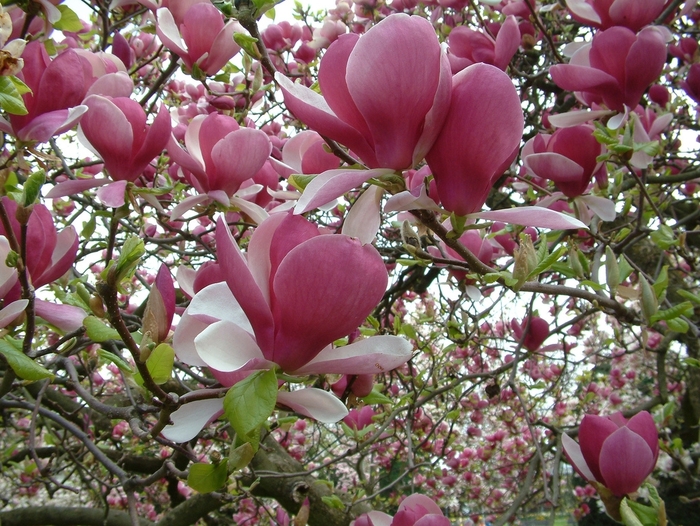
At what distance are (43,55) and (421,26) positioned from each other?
538mm

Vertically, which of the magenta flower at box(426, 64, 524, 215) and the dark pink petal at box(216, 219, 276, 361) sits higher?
the magenta flower at box(426, 64, 524, 215)

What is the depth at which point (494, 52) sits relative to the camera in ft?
3.36

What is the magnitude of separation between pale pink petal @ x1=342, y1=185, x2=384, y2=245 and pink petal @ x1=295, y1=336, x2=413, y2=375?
0.10 meters

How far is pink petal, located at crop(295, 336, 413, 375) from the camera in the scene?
1.57ft

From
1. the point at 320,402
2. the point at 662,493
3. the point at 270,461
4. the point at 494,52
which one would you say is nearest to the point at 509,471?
the point at 662,493

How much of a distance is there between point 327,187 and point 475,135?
0.14 m

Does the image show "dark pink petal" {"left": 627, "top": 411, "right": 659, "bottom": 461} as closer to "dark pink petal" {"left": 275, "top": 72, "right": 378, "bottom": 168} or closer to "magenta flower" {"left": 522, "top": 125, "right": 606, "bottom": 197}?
"magenta flower" {"left": 522, "top": 125, "right": 606, "bottom": 197}

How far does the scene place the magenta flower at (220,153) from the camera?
82cm

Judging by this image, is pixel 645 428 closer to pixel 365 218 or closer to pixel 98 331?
pixel 365 218

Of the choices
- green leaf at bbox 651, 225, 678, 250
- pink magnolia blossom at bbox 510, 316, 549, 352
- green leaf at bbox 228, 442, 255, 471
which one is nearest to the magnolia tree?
green leaf at bbox 228, 442, 255, 471

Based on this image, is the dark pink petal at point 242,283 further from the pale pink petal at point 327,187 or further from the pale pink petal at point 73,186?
the pale pink petal at point 73,186

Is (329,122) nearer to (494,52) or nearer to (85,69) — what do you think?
(85,69)

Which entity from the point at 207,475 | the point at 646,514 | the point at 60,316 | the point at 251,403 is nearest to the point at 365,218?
the point at 251,403

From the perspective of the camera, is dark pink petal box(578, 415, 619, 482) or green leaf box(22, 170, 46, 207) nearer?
green leaf box(22, 170, 46, 207)
